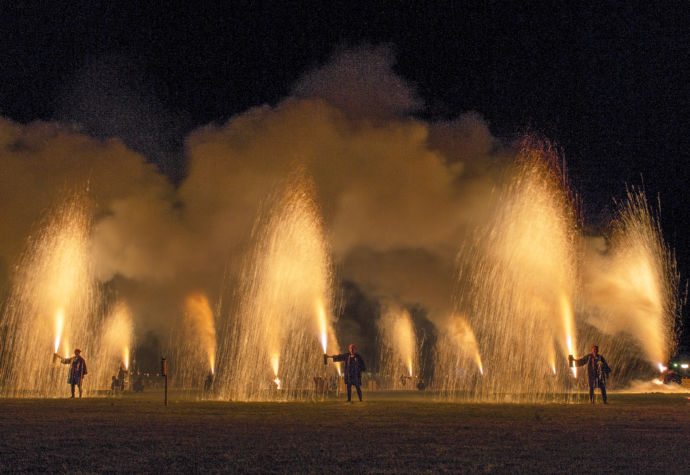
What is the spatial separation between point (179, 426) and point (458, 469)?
25.6 feet

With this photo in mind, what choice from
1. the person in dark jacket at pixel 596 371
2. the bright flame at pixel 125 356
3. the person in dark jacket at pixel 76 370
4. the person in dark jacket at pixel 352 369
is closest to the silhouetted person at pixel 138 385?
the bright flame at pixel 125 356

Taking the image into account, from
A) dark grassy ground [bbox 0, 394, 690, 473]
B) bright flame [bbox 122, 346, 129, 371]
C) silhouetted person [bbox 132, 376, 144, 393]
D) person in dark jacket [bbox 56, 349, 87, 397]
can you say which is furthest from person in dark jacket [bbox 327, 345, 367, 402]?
bright flame [bbox 122, 346, 129, 371]

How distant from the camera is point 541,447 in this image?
11258mm

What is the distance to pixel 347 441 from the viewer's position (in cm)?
1211


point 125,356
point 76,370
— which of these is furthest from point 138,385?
point 76,370

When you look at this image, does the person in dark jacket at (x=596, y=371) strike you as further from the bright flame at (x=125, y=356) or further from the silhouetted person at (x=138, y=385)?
the bright flame at (x=125, y=356)

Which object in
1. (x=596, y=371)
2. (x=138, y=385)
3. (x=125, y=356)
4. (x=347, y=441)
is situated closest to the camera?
(x=347, y=441)

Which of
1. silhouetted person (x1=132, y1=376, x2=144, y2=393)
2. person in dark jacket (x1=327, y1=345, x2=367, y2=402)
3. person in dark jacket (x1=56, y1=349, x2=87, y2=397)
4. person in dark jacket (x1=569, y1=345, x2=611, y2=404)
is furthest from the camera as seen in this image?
silhouetted person (x1=132, y1=376, x2=144, y2=393)

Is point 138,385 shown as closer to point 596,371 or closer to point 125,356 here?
point 125,356

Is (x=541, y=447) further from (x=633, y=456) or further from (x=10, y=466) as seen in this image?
(x=10, y=466)

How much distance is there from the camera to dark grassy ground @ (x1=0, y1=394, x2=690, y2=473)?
31.1ft

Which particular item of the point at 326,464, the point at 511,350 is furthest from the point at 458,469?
the point at 511,350

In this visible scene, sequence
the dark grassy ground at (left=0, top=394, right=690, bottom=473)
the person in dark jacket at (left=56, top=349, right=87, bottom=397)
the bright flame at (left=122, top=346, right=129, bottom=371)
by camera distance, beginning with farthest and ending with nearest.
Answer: the bright flame at (left=122, top=346, right=129, bottom=371), the person in dark jacket at (left=56, top=349, right=87, bottom=397), the dark grassy ground at (left=0, top=394, right=690, bottom=473)

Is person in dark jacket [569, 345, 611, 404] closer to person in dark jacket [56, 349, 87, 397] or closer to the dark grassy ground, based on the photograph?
the dark grassy ground
